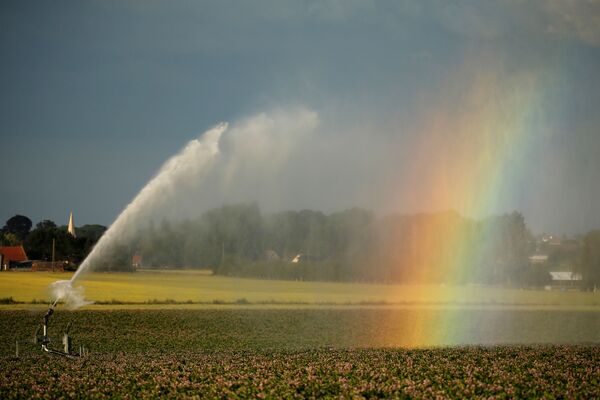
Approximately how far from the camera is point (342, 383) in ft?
54.5

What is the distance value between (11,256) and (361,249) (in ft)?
167

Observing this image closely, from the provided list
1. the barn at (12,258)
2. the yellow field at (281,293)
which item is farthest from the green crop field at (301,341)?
the barn at (12,258)

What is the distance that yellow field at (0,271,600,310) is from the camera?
58.4m

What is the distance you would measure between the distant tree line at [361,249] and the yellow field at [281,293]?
224 centimetres

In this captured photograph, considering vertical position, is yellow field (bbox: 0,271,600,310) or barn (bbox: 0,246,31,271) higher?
barn (bbox: 0,246,31,271)

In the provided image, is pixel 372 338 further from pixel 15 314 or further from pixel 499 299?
pixel 499 299

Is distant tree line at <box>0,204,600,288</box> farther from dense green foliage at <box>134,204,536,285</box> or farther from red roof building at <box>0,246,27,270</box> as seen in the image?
red roof building at <box>0,246,27,270</box>

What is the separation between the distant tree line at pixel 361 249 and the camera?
259 ft

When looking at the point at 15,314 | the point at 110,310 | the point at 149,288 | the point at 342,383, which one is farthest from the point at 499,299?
the point at 342,383

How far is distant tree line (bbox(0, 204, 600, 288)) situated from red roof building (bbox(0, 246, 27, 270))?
36.8 ft

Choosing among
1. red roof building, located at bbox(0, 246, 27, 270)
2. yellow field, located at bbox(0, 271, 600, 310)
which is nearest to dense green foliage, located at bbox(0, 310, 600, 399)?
yellow field, located at bbox(0, 271, 600, 310)

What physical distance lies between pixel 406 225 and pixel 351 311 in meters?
29.1

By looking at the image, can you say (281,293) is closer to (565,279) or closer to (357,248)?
(357,248)

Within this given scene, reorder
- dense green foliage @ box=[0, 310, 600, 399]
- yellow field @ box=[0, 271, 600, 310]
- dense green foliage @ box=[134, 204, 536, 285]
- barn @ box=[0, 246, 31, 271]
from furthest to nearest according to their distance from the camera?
barn @ box=[0, 246, 31, 271] < dense green foliage @ box=[134, 204, 536, 285] < yellow field @ box=[0, 271, 600, 310] < dense green foliage @ box=[0, 310, 600, 399]
